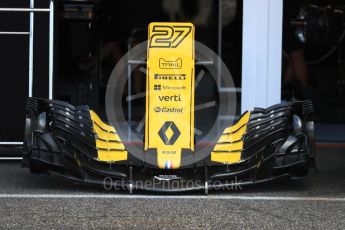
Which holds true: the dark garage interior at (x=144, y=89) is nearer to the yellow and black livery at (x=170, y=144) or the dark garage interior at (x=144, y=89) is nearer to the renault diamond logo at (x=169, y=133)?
the yellow and black livery at (x=170, y=144)

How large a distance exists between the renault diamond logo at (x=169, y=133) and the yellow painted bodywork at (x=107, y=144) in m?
0.44

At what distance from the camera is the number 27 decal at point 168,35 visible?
6.71 metres

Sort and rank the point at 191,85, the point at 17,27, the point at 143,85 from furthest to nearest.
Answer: the point at 143,85 → the point at 17,27 → the point at 191,85

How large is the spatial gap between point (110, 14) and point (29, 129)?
560 centimetres

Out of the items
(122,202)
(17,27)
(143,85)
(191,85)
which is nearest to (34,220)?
(122,202)

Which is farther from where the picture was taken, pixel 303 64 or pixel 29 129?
pixel 303 64

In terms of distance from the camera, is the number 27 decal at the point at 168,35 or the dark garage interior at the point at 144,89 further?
the number 27 decal at the point at 168,35

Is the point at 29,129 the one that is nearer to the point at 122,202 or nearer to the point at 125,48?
the point at 122,202

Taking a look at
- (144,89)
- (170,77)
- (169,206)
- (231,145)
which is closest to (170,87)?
(170,77)

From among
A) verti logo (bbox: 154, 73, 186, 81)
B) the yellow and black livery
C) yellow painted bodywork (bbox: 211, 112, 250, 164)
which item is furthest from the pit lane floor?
verti logo (bbox: 154, 73, 186, 81)

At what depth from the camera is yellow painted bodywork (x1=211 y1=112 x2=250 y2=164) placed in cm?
685

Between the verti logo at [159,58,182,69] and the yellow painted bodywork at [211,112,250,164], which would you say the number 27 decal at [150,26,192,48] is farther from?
the yellow painted bodywork at [211,112,250,164]

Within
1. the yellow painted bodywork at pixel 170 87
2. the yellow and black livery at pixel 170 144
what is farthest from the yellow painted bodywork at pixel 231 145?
the yellow painted bodywork at pixel 170 87

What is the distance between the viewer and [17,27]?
838 cm
